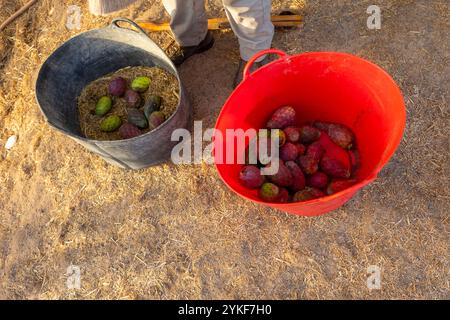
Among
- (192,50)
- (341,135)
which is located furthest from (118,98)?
(341,135)

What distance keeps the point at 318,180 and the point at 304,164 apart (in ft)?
0.37

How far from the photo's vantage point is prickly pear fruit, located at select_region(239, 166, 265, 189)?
2.19 m

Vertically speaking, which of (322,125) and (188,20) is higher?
(188,20)

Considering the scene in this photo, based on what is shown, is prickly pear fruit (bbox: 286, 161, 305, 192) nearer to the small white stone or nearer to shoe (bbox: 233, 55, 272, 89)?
shoe (bbox: 233, 55, 272, 89)

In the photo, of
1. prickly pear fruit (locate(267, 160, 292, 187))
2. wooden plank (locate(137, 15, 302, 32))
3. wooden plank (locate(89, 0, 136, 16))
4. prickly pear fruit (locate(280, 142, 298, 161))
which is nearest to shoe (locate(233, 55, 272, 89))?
wooden plank (locate(137, 15, 302, 32))

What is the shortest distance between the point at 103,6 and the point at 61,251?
5.17 ft

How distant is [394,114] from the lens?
1993mm

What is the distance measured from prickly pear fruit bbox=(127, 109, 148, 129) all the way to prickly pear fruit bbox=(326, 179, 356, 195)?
1231 millimetres

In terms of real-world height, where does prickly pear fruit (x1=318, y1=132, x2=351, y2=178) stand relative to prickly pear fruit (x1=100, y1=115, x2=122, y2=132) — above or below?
below

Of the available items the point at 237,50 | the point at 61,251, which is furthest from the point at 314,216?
the point at 61,251

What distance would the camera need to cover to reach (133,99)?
9.22 ft

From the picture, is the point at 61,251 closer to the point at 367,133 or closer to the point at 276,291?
the point at 276,291

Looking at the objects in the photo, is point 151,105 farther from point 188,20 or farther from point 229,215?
point 229,215

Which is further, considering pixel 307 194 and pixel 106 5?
pixel 307 194
